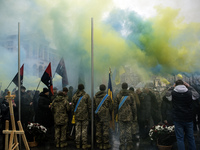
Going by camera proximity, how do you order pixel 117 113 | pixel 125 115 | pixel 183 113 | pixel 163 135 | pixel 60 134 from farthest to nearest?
pixel 60 134, pixel 117 113, pixel 125 115, pixel 163 135, pixel 183 113

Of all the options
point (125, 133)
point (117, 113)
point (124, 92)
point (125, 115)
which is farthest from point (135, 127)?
point (124, 92)

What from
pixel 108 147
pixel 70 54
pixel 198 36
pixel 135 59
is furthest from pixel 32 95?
pixel 198 36

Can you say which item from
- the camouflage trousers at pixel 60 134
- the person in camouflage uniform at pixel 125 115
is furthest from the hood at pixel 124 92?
the camouflage trousers at pixel 60 134

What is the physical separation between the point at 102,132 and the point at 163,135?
1.83 m

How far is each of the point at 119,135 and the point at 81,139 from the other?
122 cm

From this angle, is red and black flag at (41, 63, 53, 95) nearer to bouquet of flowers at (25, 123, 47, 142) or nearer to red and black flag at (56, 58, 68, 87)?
red and black flag at (56, 58, 68, 87)

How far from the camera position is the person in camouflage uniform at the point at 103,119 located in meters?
7.02

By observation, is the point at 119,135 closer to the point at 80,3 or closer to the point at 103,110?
the point at 103,110

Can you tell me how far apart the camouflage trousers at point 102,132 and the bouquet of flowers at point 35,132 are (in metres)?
1.90

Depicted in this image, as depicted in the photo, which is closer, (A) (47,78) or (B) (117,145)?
(B) (117,145)

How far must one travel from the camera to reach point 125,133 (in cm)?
702

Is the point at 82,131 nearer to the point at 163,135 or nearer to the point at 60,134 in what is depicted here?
the point at 60,134

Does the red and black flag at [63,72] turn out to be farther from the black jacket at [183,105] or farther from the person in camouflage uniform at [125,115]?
the black jacket at [183,105]

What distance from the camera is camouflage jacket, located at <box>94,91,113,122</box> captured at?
23.1 ft
